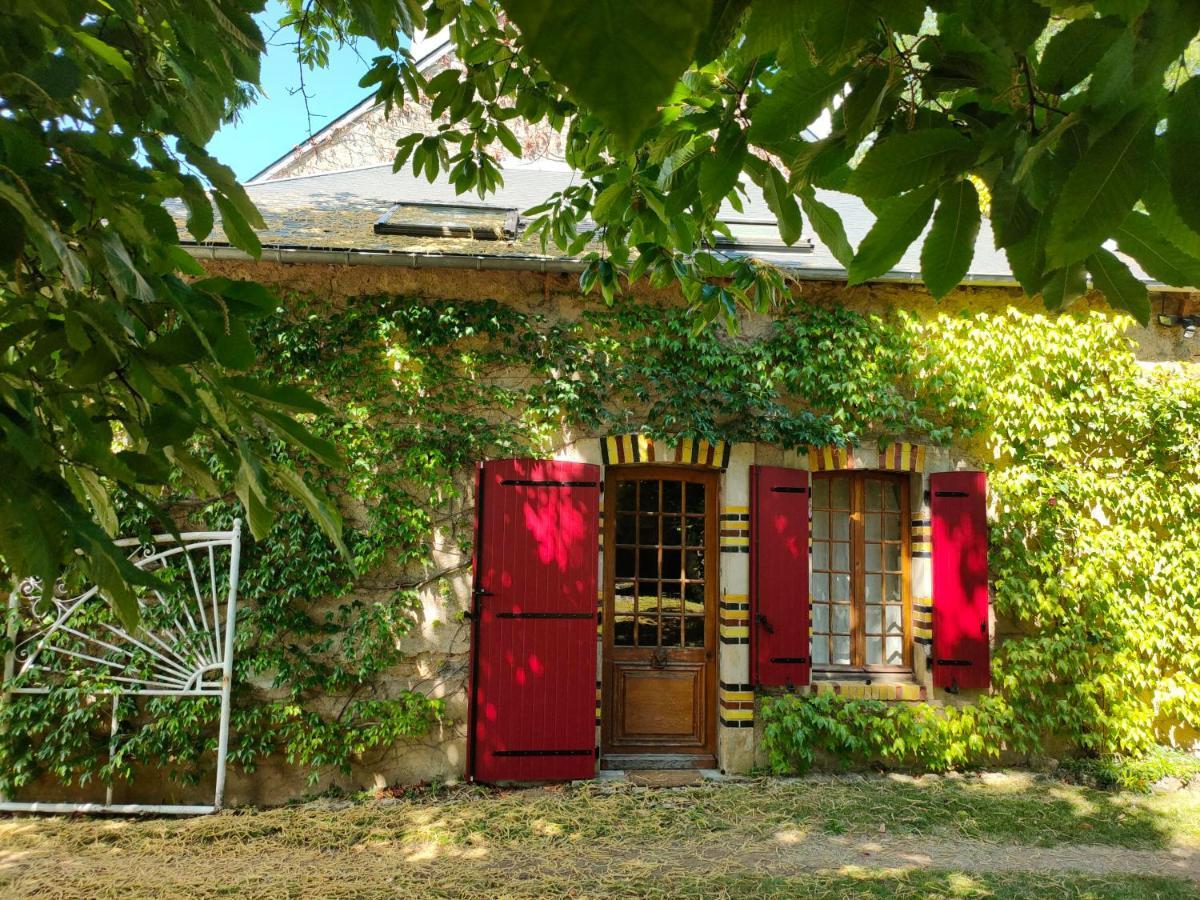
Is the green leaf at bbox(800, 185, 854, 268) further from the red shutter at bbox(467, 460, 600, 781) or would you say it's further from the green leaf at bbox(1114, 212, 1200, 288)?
the red shutter at bbox(467, 460, 600, 781)

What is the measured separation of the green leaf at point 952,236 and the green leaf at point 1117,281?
0.12m

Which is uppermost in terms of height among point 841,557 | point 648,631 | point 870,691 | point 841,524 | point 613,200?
point 613,200

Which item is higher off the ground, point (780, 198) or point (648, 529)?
point (780, 198)

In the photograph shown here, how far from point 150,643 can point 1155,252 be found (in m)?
5.24

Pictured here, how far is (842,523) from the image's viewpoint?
5566mm

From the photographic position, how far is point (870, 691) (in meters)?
5.20

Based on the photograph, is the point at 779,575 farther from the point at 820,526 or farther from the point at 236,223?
the point at 236,223

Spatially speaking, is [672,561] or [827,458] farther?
[672,561]

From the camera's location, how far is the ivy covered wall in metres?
4.78

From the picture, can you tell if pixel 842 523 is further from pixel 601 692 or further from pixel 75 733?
pixel 75 733

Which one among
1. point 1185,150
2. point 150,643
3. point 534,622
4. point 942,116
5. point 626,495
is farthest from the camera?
point 626,495

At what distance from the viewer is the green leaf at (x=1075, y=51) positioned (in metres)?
0.69

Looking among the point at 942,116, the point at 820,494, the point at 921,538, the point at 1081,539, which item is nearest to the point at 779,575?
the point at 820,494

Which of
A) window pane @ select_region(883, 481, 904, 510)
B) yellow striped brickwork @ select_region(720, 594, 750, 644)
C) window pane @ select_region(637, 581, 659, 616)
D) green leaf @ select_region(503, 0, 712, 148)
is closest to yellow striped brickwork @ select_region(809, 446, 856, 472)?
window pane @ select_region(883, 481, 904, 510)
